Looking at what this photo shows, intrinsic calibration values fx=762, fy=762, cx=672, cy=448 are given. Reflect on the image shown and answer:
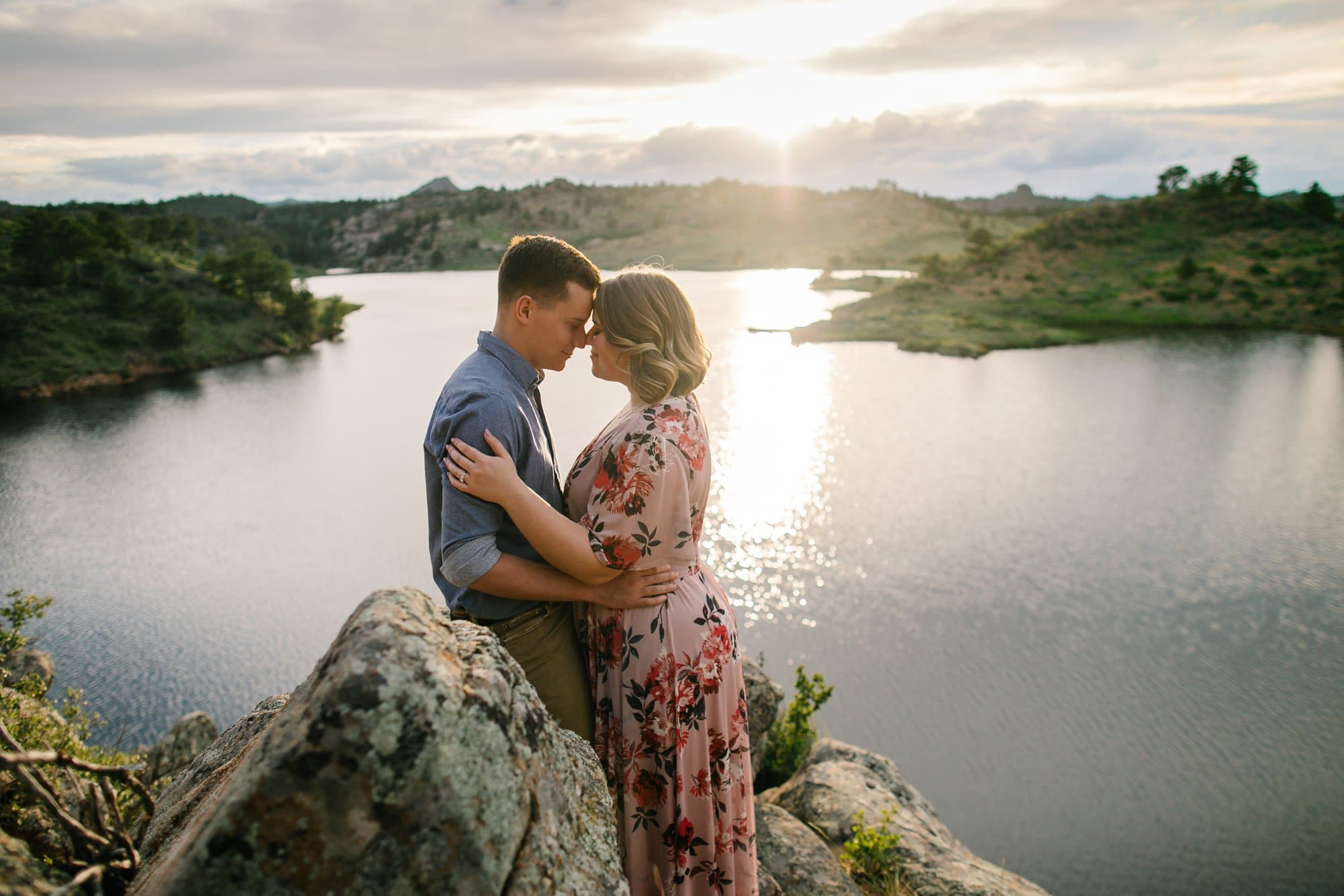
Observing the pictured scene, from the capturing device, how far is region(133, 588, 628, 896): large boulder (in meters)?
1.38

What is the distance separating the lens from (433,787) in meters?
1.49

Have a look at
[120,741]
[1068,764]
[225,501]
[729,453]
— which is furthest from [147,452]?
[1068,764]

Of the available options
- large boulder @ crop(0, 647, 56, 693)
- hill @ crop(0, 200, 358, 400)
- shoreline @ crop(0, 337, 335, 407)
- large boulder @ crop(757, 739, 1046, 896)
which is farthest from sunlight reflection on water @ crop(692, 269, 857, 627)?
hill @ crop(0, 200, 358, 400)

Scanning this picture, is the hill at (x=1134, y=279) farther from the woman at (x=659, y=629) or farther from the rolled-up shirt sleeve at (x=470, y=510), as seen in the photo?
the rolled-up shirt sleeve at (x=470, y=510)

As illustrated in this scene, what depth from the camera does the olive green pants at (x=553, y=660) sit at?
268 cm

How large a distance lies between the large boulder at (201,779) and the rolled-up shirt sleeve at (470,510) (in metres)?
0.75

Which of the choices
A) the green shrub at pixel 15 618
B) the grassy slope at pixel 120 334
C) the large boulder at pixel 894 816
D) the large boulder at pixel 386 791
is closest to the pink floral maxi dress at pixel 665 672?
the large boulder at pixel 386 791

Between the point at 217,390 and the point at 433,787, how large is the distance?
115ft

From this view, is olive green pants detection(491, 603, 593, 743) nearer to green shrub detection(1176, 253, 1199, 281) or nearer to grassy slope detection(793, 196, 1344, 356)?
grassy slope detection(793, 196, 1344, 356)

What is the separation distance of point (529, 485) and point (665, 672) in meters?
0.83

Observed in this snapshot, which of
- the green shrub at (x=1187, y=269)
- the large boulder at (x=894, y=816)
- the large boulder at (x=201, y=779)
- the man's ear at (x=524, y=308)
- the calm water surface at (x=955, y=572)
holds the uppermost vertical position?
the green shrub at (x=1187, y=269)

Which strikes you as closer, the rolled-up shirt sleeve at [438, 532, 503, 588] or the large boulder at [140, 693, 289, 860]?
the large boulder at [140, 693, 289, 860]

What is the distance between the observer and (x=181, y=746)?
781 cm

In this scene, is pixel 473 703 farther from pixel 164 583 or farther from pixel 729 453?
pixel 729 453
